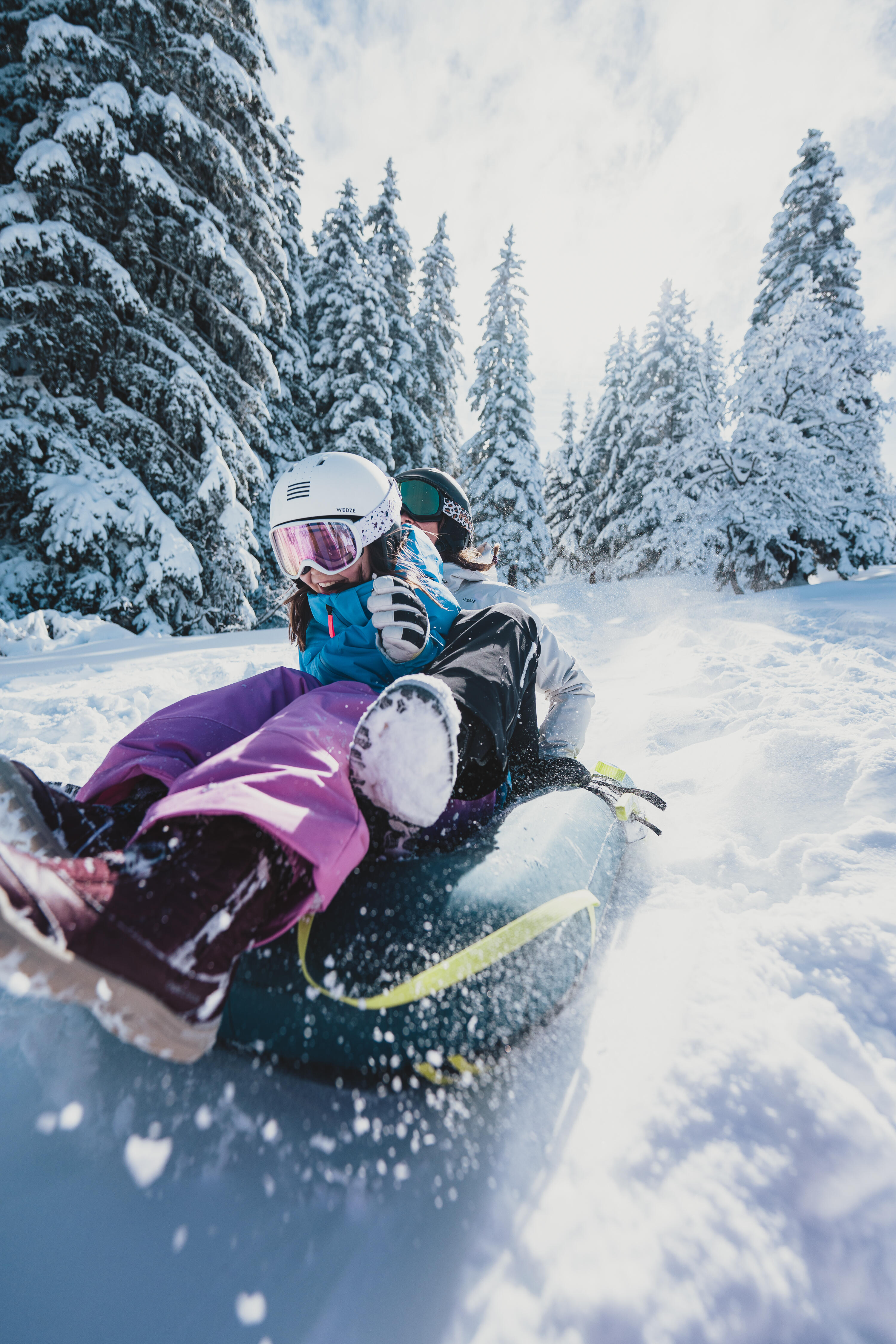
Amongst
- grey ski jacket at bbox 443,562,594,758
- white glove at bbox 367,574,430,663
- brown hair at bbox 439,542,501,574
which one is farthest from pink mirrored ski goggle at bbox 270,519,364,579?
brown hair at bbox 439,542,501,574

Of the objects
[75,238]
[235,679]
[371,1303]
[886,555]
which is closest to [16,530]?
[75,238]

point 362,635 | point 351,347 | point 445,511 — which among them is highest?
point 351,347

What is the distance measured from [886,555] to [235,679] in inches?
489

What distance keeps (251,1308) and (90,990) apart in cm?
53

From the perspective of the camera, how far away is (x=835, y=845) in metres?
1.85

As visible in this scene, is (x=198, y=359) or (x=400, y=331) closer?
(x=198, y=359)

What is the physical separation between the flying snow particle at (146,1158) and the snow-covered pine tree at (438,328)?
1746cm

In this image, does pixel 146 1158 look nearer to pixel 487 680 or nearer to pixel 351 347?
pixel 487 680

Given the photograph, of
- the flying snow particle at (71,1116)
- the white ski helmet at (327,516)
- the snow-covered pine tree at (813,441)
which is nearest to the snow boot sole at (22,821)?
the flying snow particle at (71,1116)

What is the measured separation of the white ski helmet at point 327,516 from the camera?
6.65ft

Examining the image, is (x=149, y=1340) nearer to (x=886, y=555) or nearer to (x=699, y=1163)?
(x=699, y=1163)

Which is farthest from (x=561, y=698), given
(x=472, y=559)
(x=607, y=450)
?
(x=607, y=450)

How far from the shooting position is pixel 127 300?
7254 millimetres

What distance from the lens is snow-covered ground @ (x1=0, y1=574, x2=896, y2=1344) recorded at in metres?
0.84
